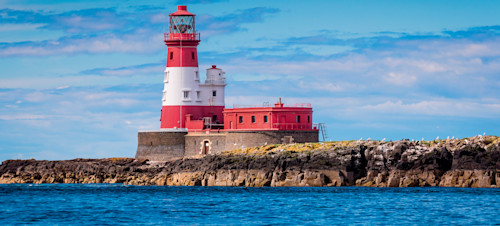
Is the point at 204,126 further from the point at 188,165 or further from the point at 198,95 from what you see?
the point at 188,165

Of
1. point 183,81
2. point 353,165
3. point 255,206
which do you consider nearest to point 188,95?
point 183,81

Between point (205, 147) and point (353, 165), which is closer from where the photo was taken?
point (353, 165)

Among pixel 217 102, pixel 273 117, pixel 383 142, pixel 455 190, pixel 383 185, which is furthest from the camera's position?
pixel 217 102

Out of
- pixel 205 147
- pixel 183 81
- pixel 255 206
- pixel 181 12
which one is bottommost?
pixel 255 206

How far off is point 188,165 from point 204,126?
762cm

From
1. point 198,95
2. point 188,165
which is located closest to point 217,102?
point 198,95

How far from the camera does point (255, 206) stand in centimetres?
3100

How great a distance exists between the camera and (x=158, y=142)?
50125 mm

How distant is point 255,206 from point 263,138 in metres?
16.4

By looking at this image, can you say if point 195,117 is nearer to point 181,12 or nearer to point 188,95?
point 188,95

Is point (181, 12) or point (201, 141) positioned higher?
point (181, 12)

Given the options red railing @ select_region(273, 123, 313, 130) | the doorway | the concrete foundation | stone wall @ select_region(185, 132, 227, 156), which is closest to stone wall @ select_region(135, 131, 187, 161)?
the concrete foundation

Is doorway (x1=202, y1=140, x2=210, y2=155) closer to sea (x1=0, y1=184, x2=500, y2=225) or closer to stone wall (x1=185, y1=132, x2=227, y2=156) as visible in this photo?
stone wall (x1=185, y1=132, x2=227, y2=156)

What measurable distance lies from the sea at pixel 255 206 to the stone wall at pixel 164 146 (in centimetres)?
958
